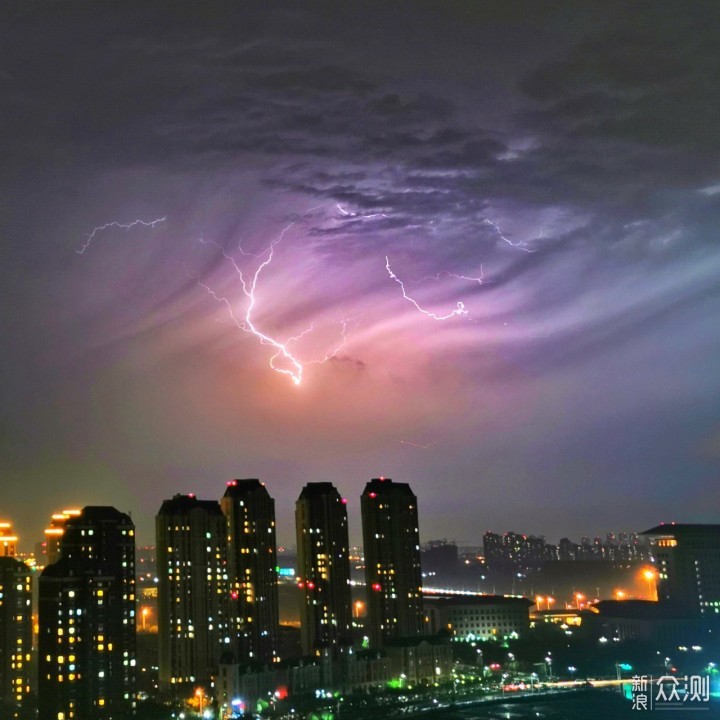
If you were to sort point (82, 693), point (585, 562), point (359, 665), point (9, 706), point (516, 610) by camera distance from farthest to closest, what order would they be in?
1. point (585, 562)
2. point (516, 610)
3. point (359, 665)
4. point (9, 706)
5. point (82, 693)

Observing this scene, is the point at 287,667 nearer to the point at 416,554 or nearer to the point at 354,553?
the point at 416,554

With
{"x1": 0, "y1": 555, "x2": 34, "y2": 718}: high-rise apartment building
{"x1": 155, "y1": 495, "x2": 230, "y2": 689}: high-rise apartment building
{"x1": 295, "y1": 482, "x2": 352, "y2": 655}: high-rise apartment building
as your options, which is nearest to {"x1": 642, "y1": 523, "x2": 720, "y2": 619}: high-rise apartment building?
{"x1": 295, "y1": 482, "x2": 352, "y2": 655}: high-rise apartment building

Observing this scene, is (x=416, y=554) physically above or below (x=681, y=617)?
above

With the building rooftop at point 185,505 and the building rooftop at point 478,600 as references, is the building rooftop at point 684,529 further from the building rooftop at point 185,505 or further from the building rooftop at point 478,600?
the building rooftop at point 185,505

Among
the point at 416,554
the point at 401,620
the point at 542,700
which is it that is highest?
the point at 416,554

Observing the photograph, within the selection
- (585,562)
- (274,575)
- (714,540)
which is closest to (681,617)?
(714,540)

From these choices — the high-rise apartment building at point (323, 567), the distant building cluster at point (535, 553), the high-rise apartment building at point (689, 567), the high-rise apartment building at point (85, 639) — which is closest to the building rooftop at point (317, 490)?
the high-rise apartment building at point (323, 567)

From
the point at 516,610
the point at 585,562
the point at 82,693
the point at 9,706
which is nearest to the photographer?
the point at 82,693
